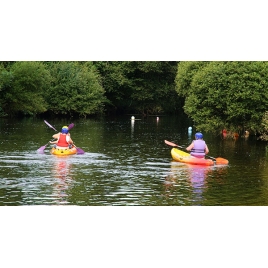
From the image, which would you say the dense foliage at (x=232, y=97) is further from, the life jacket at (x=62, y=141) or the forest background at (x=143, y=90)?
the life jacket at (x=62, y=141)

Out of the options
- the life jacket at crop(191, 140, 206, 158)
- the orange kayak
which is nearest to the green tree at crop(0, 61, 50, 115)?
the orange kayak

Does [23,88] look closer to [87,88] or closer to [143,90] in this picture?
[87,88]

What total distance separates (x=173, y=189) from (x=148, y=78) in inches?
1844

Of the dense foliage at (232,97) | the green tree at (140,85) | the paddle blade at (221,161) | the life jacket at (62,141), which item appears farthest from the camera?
the green tree at (140,85)

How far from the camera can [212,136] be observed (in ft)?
113

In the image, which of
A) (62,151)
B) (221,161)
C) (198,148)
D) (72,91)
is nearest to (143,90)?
(72,91)

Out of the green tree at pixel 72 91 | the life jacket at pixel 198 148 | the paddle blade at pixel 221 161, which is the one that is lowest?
the paddle blade at pixel 221 161

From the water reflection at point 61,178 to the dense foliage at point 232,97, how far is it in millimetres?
10982

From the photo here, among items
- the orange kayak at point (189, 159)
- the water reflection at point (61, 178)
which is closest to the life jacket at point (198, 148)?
the orange kayak at point (189, 159)

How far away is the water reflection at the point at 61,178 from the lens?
16356 mm

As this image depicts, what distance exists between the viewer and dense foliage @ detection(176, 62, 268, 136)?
Answer: 101ft

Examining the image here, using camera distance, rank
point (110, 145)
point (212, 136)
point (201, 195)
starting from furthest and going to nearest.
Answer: point (212, 136)
point (110, 145)
point (201, 195)
